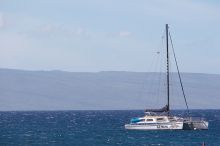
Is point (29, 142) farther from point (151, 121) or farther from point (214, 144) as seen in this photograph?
point (151, 121)

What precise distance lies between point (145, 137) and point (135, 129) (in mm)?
16467

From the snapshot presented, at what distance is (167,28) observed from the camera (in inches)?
5094

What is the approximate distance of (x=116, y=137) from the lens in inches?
4427

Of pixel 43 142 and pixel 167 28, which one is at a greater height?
pixel 167 28

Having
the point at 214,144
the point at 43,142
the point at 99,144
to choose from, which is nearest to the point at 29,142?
the point at 43,142

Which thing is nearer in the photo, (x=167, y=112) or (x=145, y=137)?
(x=145, y=137)

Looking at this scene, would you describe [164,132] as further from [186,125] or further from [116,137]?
[116,137]

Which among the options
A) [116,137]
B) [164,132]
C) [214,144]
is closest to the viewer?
[214,144]

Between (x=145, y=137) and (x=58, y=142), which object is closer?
(x=58, y=142)

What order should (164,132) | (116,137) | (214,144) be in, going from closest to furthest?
(214,144), (116,137), (164,132)

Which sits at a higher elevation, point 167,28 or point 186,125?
point 167,28

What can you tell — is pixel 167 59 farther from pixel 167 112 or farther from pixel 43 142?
pixel 43 142

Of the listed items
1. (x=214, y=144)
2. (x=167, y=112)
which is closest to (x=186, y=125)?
(x=167, y=112)

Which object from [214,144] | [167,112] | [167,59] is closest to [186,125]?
[167,112]
